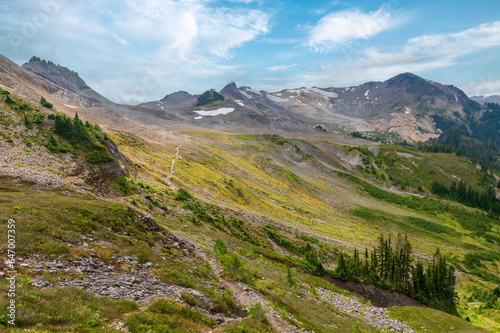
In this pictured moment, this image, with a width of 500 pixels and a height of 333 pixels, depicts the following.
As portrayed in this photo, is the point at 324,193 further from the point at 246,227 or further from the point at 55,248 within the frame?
the point at 55,248

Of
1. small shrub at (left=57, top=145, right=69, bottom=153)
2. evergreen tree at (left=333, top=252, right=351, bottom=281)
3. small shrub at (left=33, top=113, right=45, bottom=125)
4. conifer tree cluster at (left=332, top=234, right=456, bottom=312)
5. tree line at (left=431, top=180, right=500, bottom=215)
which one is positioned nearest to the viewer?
small shrub at (left=57, top=145, right=69, bottom=153)

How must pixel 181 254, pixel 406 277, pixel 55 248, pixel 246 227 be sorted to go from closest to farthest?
pixel 55 248
pixel 181 254
pixel 246 227
pixel 406 277

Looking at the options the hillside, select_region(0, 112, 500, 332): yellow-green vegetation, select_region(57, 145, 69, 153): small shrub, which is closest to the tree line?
select_region(0, 112, 500, 332): yellow-green vegetation

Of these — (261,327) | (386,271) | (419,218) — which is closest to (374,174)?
(419,218)

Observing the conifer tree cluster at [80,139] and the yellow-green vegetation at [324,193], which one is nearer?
the conifer tree cluster at [80,139]

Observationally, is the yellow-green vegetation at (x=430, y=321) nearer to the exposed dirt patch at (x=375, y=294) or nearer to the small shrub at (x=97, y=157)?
the exposed dirt patch at (x=375, y=294)

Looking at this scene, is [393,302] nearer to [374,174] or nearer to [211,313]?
[211,313]

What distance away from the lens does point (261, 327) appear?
15117 mm

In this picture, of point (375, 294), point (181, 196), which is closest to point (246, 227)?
point (181, 196)

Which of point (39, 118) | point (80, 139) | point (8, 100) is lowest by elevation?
point (80, 139)

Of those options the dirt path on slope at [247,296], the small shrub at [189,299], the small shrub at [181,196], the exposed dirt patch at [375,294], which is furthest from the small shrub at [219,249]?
the exposed dirt patch at [375,294]

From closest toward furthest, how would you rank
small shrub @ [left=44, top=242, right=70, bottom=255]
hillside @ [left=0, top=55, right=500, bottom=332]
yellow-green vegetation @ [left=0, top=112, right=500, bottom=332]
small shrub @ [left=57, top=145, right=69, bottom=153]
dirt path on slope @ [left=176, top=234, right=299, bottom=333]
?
hillside @ [left=0, top=55, right=500, bottom=332] < small shrub @ [left=44, top=242, right=70, bottom=255] < yellow-green vegetation @ [left=0, top=112, right=500, bottom=332] < dirt path on slope @ [left=176, top=234, right=299, bottom=333] < small shrub @ [left=57, top=145, right=69, bottom=153]

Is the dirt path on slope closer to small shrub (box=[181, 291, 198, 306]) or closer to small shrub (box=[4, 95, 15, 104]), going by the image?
small shrub (box=[181, 291, 198, 306])

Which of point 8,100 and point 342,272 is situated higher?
point 8,100
